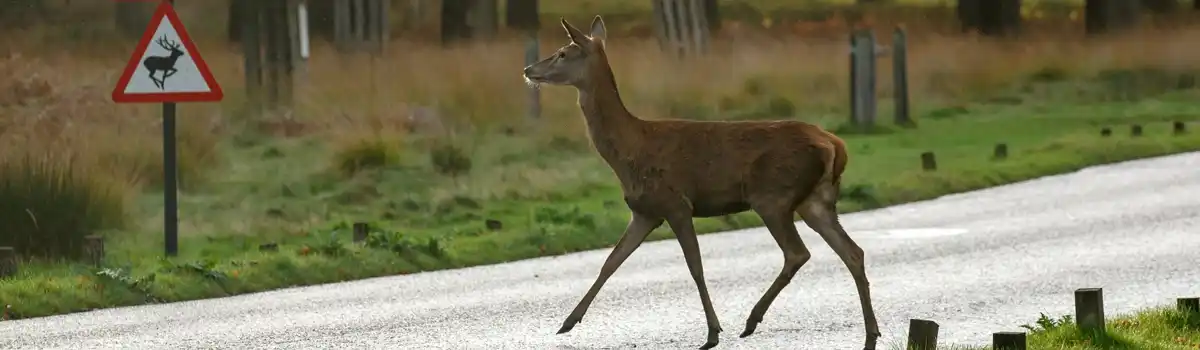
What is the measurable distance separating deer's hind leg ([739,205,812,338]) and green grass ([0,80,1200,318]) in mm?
3640

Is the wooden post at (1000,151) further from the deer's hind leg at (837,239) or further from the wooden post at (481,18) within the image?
the wooden post at (481,18)

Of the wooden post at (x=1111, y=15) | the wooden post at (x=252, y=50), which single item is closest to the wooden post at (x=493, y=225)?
the wooden post at (x=252, y=50)

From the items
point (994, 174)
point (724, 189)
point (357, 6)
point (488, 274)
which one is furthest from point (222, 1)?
point (724, 189)

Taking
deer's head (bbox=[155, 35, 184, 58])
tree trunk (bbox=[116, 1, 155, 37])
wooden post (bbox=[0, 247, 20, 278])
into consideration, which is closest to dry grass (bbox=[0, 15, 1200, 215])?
deer's head (bbox=[155, 35, 184, 58])

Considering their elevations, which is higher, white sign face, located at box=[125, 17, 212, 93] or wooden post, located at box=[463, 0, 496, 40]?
white sign face, located at box=[125, 17, 212, 93]

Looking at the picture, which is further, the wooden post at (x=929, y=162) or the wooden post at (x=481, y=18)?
the wooden post at (x=481, y=18)

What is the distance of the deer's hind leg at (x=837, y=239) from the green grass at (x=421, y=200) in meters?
4.08

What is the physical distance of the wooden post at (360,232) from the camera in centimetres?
1484

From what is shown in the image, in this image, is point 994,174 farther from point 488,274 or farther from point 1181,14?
point 1181,14

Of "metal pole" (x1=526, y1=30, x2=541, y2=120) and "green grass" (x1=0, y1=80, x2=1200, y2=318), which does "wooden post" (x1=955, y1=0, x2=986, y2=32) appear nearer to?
"green grass" (x1=0, y1=80, x2=1200, y2=318)

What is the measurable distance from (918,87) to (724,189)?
21.9 metres

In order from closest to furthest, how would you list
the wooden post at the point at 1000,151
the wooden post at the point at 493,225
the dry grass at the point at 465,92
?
the wooden post at the point at 493,225, the dry grass at the point at 465,92, the wooden post at the point at 1000,151

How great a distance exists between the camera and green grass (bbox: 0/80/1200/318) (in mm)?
13125

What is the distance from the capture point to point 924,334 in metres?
8.94
